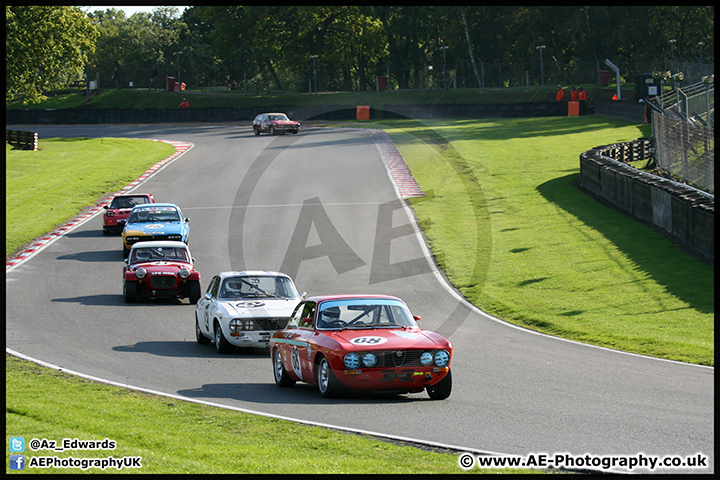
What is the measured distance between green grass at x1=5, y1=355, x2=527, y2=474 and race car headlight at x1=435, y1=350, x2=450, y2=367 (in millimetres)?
2138

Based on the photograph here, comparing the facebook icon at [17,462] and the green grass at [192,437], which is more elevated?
the facebook icon at [17,462]

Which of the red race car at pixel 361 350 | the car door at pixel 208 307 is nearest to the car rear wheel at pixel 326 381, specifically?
the red race car at pixel 361 350

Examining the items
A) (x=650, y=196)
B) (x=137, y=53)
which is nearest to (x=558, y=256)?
(x=650, y=196)

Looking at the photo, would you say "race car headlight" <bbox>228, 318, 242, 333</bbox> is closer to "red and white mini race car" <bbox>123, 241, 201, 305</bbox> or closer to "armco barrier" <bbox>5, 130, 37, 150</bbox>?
"red and white mini race car" <bbox>123, 241, 201, 305</bbox>

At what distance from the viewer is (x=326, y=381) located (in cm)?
1041

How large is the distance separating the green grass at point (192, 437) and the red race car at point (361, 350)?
1425 millimetres

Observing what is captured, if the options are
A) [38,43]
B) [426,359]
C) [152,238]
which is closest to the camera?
[426,359]

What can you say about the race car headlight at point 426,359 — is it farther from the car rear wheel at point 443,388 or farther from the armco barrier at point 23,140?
the armco barrier at point 23,140

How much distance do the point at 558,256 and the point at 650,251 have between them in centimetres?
259

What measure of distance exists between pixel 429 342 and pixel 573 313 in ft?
26.9

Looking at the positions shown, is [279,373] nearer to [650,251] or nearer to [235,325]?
[235,325]

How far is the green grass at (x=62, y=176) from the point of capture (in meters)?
31.7

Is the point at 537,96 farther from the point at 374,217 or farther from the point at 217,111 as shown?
the point at 374,217

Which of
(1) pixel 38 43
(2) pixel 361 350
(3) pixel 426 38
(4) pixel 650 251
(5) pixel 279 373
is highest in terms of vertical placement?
(3) pixel 426 38
